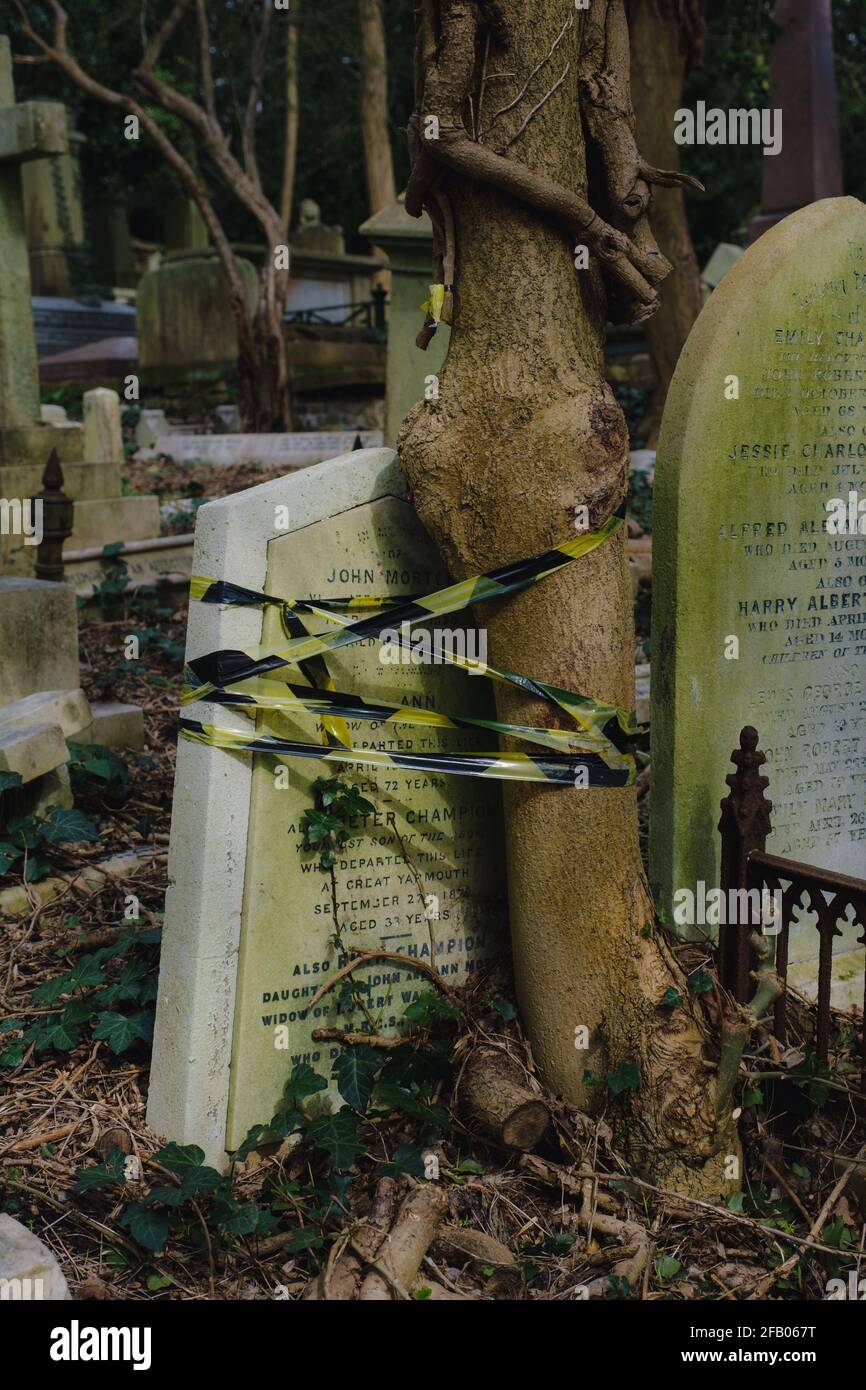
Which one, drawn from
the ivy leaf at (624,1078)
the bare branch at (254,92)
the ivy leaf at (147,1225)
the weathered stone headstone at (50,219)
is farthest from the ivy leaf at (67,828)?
the weathered stone headstone at (50,219)

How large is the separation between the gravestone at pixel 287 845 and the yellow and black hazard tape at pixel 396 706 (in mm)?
37

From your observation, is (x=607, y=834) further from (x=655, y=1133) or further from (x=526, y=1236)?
(x=526, y=1236)

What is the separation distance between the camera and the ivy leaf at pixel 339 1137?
3.15 meters

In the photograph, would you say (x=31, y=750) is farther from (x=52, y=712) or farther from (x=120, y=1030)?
(x=120, y=1030)

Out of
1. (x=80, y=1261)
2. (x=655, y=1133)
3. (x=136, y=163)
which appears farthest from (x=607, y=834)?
(x=136, y=163)

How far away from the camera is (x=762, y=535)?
161 inches

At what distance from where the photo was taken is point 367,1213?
3.08 meters

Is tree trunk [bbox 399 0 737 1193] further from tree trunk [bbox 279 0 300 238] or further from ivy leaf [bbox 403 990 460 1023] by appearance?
tree trunk [bbox 279 0 300 238]

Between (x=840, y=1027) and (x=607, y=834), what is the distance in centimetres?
129

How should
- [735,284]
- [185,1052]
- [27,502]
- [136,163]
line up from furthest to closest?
1. [136,163]
2. [27,502]
3. [735,284]
4. [185,1052]

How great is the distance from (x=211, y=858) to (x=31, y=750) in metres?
1.41

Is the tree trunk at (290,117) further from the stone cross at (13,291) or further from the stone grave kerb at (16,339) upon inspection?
the stone cross at (13,291)

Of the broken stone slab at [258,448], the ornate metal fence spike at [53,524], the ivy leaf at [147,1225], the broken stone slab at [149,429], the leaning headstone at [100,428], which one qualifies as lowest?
the ivy leaf at [147,1225]

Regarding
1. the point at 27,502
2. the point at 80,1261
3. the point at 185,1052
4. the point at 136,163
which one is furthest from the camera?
the point at 136,163
